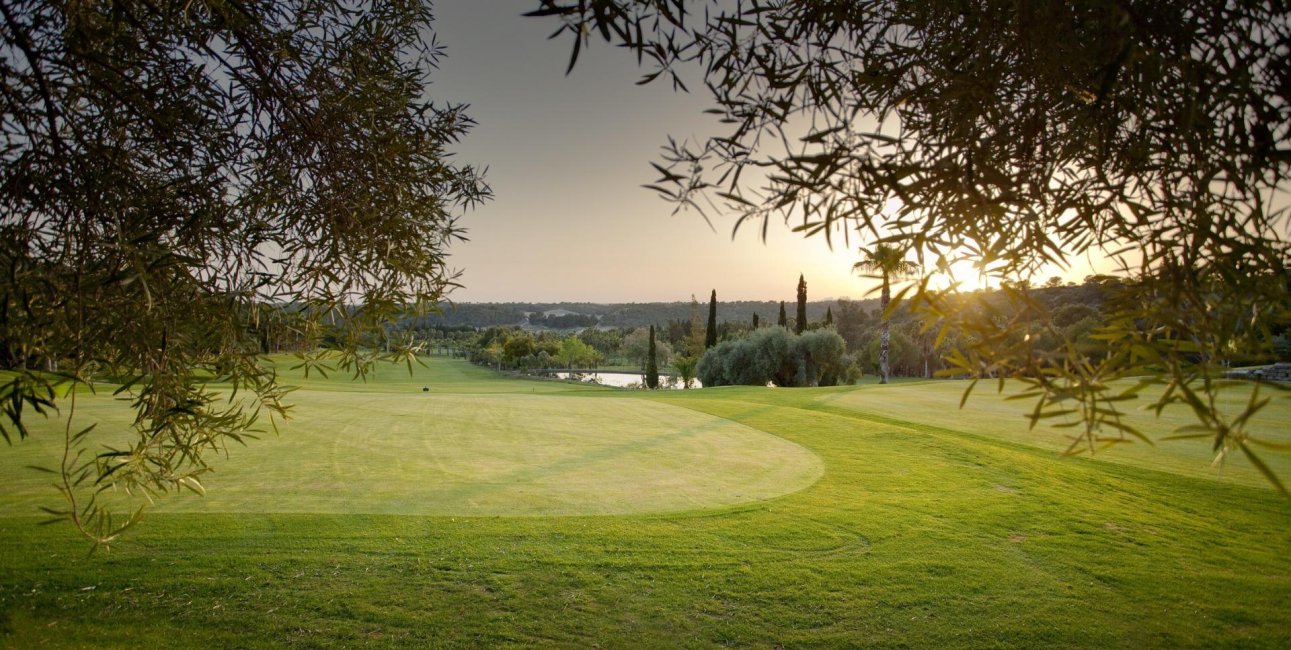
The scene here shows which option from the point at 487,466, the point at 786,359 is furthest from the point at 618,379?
the point at 487,466

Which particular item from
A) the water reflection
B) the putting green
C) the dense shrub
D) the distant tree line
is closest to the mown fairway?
the putting green

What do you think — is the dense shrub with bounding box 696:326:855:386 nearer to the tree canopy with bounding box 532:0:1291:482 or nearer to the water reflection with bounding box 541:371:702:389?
the water reflection with bounding box 541:371:702:389

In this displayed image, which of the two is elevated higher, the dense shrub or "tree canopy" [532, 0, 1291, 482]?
"tree canopy" [532, 0, 1291, 482]

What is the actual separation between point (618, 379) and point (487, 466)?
54.2 m

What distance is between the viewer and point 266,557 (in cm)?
496

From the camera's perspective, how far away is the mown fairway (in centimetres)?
404

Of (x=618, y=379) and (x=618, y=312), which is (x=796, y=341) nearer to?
(x=618, y=379)

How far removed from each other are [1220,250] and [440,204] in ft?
11.6

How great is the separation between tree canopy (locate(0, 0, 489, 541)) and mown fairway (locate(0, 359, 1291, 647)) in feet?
6.15

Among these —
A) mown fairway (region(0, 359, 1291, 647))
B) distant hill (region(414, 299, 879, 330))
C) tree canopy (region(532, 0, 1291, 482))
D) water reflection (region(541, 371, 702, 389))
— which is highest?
distant hill (region(414, 299, 879, 330))

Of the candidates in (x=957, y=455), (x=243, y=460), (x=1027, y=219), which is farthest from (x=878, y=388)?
(x=1027, y=219)

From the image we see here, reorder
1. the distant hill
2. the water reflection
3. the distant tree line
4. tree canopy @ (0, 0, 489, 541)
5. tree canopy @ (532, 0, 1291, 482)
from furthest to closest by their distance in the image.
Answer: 1. the distant hill
2. the water reflection
3. tree canopy @ (0, 0, 489, 541)
4. the distant tree line
5. tree canopy @ (532, 0, 1291, 482)

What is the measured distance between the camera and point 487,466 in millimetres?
8570

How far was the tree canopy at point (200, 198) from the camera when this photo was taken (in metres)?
2.16
